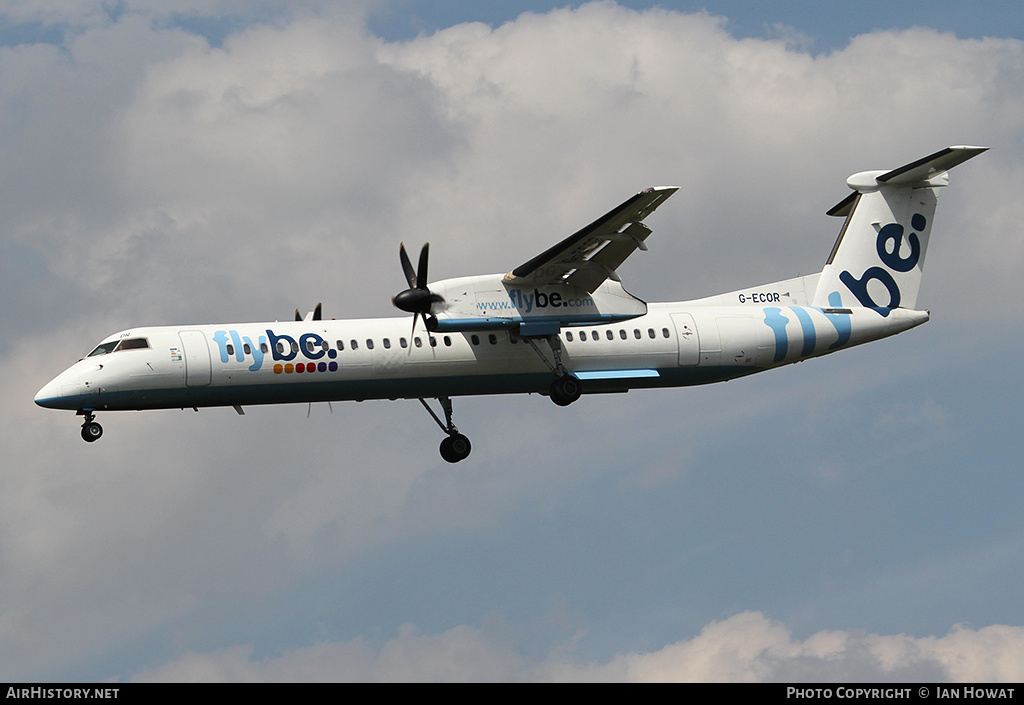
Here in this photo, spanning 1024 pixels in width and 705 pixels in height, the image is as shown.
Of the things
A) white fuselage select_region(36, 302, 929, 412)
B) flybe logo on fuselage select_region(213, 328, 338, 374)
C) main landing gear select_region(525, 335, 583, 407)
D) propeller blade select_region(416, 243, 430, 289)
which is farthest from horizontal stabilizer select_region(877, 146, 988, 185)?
flybe logo on fuselage select_region(213, 328, 338, 374)

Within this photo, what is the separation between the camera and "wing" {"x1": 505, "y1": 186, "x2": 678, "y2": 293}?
95.3 ft

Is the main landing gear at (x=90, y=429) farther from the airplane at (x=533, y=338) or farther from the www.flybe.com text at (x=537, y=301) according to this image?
the www.flybe.com text at (x=537, y=301)

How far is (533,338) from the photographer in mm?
31562

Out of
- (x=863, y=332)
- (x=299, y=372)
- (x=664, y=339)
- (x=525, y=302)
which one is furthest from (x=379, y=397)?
(x=863, y=332)

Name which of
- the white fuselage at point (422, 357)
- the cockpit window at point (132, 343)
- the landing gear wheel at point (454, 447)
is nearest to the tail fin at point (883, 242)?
the white fuselage at point (422, 357)

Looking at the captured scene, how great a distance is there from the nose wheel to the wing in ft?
32.4

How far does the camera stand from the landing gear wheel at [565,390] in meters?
31.9

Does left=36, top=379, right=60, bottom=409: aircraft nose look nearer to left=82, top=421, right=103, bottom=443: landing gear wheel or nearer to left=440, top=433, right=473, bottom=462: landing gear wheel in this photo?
left=82, top=421, right=103, bottom=443: landing gear wheel

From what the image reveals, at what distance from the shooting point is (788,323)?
33.8 metres

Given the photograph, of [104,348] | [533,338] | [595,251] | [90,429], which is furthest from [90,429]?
[595,251]

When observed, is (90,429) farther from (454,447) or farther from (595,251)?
(595,251)
